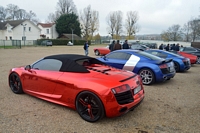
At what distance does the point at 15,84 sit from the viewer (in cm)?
499

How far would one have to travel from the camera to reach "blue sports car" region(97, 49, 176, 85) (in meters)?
6.01

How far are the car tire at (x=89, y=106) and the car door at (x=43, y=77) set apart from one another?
0.85 metres

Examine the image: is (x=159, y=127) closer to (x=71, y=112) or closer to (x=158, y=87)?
(x=71, y=112)

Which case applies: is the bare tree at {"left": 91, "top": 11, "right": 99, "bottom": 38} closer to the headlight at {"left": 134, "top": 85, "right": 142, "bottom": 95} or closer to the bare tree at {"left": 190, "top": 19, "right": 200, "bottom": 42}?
the bare tree at {"left": 190, "top": 19, "right": 200, "bottom": 42}

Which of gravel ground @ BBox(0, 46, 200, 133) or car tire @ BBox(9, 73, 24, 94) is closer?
gravel ground @ BBox(0, 46, 200, 133)

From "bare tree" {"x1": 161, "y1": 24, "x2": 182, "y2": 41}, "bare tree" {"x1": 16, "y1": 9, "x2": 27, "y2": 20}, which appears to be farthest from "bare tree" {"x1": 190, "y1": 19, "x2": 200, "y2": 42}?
"bare tree" {"x1": 16, "y1": 9, "x2": 27, "y2": 20}

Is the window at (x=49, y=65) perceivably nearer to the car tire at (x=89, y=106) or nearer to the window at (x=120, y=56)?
the car tire at (x=89, y=106)

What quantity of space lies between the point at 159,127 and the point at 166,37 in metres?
71.5

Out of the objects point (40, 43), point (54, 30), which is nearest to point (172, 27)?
point (54, 30)

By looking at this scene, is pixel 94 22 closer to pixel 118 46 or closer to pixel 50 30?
pixel 50 30

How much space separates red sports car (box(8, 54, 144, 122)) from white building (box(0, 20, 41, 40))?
2000 inches

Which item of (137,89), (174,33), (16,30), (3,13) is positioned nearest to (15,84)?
(137,89)

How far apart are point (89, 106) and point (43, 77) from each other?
4.98 ft

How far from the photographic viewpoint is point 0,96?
15.3 ft
